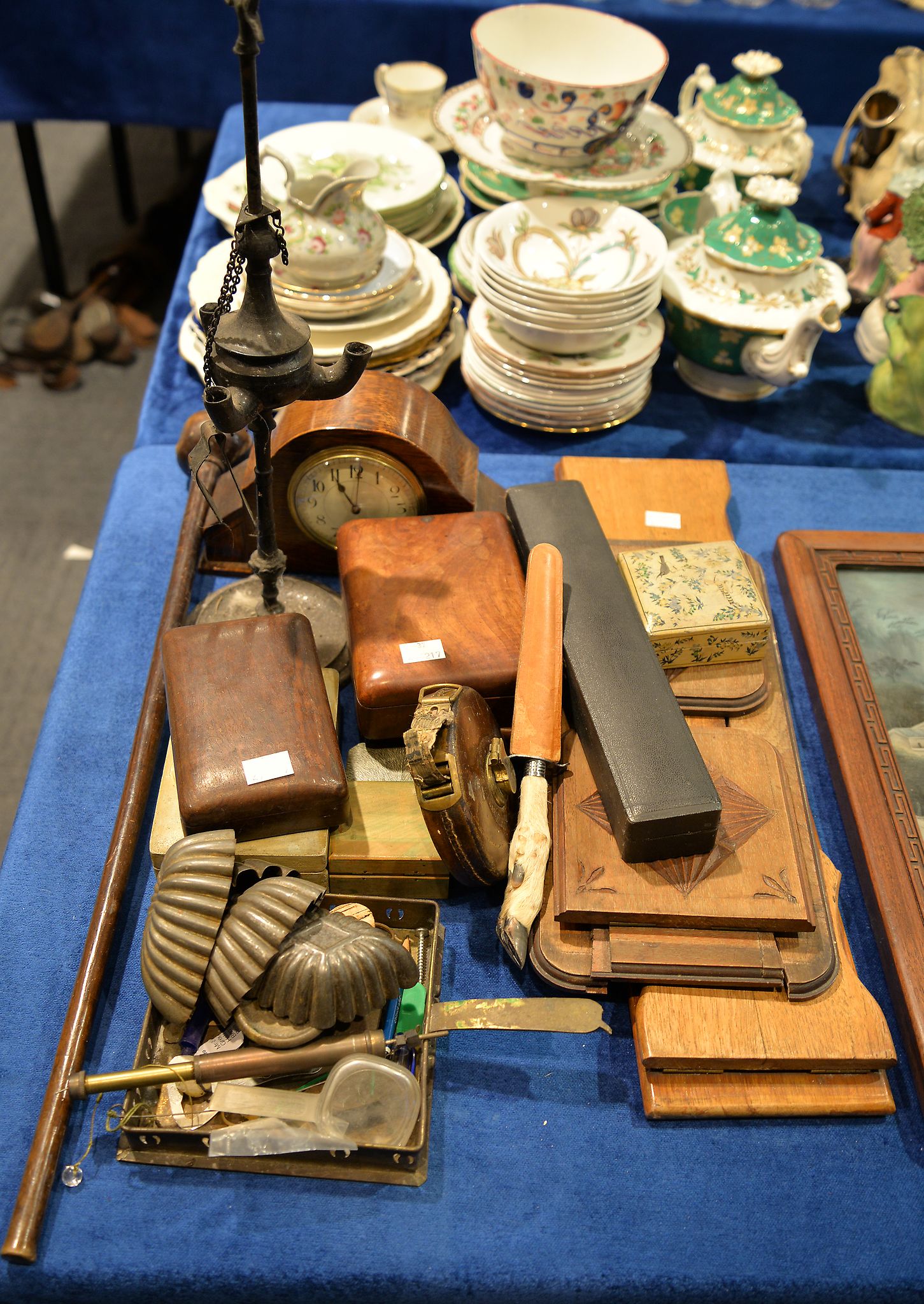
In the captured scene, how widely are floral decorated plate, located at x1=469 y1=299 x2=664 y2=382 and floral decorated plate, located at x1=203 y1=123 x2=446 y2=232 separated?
0.34 m

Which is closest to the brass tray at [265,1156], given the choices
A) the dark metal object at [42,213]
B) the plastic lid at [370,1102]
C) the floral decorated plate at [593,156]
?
the plastic lid at [370,1102]

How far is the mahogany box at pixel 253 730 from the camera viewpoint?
1.14 meters

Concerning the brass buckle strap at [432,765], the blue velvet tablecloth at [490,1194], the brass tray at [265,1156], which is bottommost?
the blue velvet tablecloth at [490,1194]

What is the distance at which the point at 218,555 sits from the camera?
1.59m

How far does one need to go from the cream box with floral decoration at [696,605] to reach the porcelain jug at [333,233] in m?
0.67

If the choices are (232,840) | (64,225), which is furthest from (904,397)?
(64,225)

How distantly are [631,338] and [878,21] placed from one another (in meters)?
1.63

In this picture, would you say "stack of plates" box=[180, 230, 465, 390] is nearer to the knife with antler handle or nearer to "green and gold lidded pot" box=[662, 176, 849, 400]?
"green and gold lidded pot" box=[662, 176, 849, 400]

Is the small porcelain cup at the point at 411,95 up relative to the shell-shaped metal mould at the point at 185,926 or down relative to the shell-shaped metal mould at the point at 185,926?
up

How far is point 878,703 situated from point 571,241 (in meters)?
0.97

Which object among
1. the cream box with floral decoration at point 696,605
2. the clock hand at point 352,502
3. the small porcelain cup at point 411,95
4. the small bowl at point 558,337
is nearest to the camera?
the cream box with floral decoration at point 696,605

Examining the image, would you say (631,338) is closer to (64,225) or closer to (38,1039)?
(38,1039)

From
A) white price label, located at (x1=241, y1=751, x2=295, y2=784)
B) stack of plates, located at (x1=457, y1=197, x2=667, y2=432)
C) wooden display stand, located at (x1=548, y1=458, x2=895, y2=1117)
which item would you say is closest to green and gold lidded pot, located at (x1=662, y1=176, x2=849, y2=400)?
stack of plates, located at (x1=457, y1=197, x2=667, y2=432)

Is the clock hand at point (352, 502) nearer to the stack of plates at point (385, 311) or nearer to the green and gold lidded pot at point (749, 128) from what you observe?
the stack of plates at point (385, 311)
